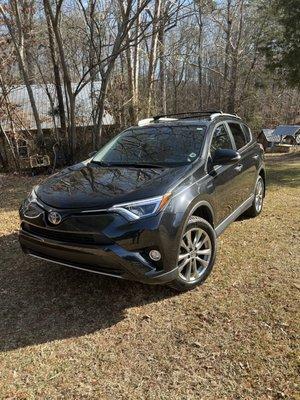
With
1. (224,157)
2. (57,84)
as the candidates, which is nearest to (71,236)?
(224,157)

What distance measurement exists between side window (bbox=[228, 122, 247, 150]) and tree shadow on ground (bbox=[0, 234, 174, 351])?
2588 millimetres

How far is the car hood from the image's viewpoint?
3.61 metres

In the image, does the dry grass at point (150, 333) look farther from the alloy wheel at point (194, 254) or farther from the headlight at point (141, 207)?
the headlight at point (141, 207)

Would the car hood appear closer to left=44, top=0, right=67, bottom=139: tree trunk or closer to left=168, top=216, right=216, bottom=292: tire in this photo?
left=168, top=216, right=216, bottom=292: tire

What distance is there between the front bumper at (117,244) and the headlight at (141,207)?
2.0 inches

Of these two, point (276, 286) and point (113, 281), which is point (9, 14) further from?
point (276, 286)

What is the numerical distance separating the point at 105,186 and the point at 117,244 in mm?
721

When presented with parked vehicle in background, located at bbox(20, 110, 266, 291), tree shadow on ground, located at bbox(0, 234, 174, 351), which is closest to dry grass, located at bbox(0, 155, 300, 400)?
tree shadow on ground, located at bbox(0, 234, 174, 351)

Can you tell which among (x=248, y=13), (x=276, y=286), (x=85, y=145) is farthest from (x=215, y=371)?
(x=248, y=13)

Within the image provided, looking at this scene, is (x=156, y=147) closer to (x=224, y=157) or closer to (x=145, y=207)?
(x=224, y=157)

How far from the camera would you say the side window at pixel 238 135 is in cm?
563

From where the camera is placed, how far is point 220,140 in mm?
5074

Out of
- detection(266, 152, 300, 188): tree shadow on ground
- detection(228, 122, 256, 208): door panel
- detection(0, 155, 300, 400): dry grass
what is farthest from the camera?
detection(266, 152, 300, 188): tree shadow on ground

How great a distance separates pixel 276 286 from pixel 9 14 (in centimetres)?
1143
